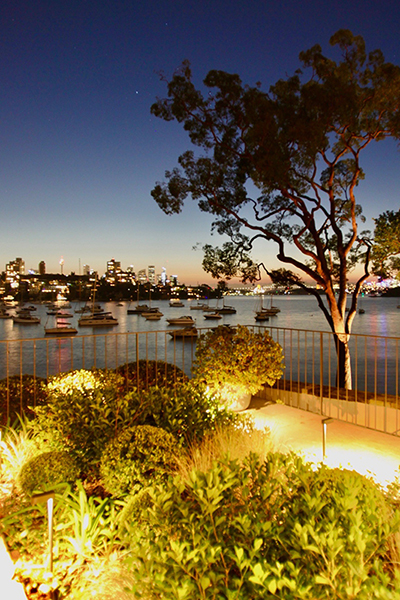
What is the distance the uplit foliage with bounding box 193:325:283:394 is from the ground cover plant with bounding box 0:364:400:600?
113 cm

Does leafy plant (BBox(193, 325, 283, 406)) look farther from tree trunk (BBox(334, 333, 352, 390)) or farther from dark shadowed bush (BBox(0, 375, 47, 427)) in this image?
tree trunk (BBox(334, 333, 352, 390))

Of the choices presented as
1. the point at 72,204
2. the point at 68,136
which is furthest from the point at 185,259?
the point at 68,136

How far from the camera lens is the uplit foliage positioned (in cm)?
A: 475

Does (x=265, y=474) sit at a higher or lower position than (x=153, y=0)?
lower

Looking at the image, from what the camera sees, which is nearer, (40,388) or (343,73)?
(40,388)

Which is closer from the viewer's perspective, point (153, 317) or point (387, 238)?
point (387, 238)

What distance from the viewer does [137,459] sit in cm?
261

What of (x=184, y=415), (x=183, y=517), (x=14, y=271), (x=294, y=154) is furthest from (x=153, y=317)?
(x=183, y=517)

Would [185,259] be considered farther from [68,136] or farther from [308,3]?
[308,3]

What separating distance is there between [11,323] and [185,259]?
1204 inches

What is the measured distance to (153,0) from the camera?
6.64 metres

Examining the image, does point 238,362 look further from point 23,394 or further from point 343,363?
point 343,363

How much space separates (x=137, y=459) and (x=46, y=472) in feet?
2.01

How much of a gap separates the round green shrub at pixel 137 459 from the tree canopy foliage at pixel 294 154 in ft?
16.3
